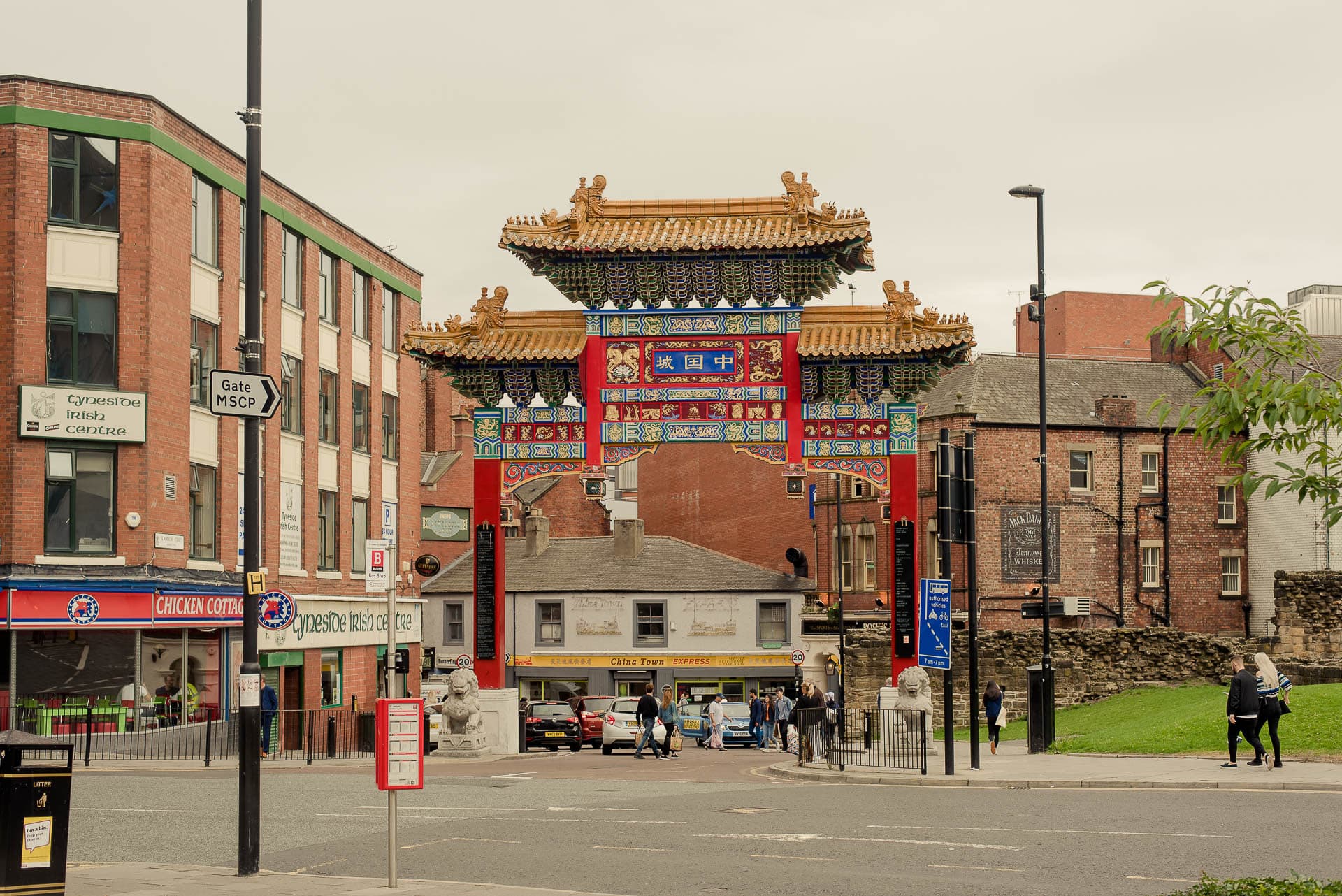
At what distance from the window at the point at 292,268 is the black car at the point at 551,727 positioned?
1256cm

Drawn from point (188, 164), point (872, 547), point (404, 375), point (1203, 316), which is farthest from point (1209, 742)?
point (872, 547)

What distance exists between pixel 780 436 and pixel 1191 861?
59.6 ft

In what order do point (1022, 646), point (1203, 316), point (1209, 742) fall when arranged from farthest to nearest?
point (1022, 646) < point (1209, 742) < point (1203, 316)

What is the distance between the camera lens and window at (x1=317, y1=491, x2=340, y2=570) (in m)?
43.0

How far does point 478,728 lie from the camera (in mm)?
32031

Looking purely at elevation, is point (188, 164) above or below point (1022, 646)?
above

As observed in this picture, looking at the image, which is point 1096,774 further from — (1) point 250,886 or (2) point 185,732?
(2) point 185,732

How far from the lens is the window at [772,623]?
63906 millimetres

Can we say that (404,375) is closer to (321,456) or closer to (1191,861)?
(321,456)

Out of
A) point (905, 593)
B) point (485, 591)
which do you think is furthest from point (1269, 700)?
point (485, 591)

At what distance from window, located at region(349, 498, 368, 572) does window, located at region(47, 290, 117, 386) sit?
13.0 meters

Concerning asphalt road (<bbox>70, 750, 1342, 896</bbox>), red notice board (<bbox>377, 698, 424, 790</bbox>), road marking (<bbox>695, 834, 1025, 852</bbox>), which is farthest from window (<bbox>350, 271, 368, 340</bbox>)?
red notice board (<bbox>377, 698, 424, 790</bbox>)

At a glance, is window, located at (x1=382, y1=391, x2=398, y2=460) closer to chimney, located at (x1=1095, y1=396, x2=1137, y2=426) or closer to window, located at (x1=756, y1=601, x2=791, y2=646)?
window, located at (x1=756, y1=601, x2=791, y2=646)

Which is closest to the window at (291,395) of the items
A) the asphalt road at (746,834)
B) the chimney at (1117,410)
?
the asphalt road at (746,834)
